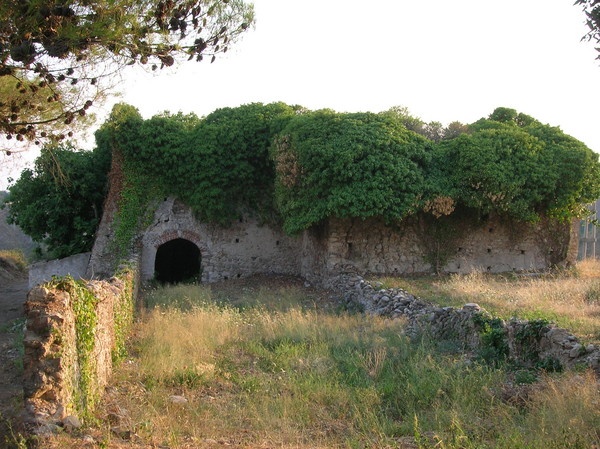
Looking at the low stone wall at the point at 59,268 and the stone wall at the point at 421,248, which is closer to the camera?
the stone wall at the point at 421,248

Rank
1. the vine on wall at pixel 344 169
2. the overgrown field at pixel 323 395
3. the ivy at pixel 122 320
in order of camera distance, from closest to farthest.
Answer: the overgrown field at pixel 323 395
the ivy at pixel 122 320
the vine on wall at pixel 344 169

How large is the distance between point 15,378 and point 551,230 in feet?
52.3

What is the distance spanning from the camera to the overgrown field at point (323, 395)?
6341 millimetres

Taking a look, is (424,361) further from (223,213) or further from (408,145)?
(223,213)

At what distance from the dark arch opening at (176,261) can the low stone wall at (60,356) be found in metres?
15.7

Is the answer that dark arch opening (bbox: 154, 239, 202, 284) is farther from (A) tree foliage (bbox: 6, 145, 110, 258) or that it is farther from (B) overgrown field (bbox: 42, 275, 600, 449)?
(B) overgrown field (bbox: 42, 275, 600, 449)

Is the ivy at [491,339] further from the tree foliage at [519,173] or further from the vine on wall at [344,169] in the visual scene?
the tree foliage at [519,173]

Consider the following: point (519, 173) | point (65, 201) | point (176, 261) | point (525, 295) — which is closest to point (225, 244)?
point (176, 261)

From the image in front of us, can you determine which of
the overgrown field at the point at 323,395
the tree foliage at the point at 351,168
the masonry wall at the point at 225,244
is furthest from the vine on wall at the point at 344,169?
the overgrown field at the point at 323,395

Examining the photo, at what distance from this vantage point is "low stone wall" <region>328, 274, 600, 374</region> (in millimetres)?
8523

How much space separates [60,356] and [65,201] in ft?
58.5

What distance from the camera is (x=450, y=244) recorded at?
19203mm

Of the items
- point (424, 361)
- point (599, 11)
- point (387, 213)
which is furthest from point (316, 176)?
point (599, 11)

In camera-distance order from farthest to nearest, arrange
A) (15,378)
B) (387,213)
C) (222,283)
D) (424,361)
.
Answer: (222,283), (387,213), (15,378), (424,361)
